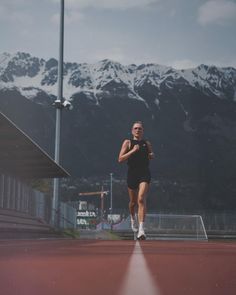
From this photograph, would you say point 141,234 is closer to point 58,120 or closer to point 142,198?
point 142,198

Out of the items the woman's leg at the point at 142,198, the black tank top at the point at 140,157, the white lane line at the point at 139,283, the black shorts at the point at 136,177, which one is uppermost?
the black tank top at the point at 140,157

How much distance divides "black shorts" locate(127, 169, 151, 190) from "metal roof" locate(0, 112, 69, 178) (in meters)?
3.32

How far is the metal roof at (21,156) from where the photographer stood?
562 inches

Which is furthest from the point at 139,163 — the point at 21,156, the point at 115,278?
the point at 21,156

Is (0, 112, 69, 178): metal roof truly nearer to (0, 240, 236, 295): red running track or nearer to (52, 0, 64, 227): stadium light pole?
(52, 0, 64, 227): stadium light pole

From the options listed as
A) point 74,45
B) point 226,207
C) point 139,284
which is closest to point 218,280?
point 139,284

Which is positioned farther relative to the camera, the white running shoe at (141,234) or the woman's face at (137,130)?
the woman's face at (137,130)

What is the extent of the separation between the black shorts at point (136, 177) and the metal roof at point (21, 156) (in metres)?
3.32

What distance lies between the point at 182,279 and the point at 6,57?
171 m

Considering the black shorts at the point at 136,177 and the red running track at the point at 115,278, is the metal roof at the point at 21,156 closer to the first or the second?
the black shorts at the point at 136,177

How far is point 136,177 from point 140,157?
0.36 metres

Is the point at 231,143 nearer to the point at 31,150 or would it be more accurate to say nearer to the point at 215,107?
the point at 215,107

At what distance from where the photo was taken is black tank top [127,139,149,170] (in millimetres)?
10008

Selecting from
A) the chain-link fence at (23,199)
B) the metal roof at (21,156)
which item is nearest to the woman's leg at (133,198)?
the metal roof at (21,156)
